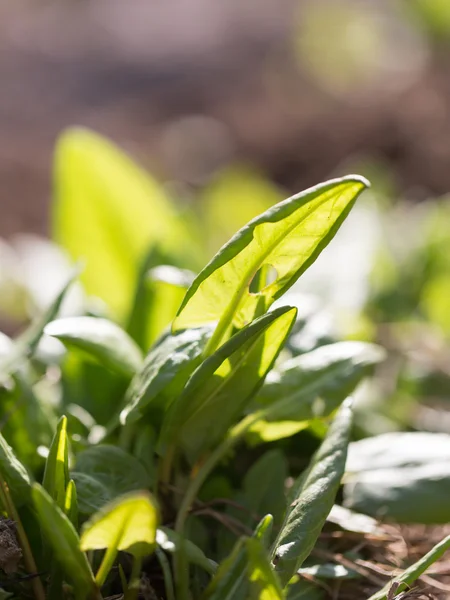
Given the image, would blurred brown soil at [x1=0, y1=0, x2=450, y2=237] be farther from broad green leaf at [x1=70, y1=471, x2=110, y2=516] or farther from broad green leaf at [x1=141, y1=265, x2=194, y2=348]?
broad green leaf at [x1=70, y1=471, x2=110, y2=516]

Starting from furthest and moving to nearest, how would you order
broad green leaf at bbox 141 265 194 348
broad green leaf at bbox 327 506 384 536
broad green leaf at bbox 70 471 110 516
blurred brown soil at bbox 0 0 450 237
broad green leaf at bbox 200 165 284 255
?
blurred brown soil at bbox 0 0 450 237, broad green leaf at bbox 200 165 284 255, broad green leaf at bbox 141 265 194 348, broad green leaf at bbox 327 506 384 536, broad green leaf at bbox 70 471 110 516

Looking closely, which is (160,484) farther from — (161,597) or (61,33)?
(61,33)

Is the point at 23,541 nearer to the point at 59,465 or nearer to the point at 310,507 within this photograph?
the point at 59,465

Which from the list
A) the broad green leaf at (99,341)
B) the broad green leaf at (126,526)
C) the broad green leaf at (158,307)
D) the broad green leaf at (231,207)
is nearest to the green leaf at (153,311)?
the broad green leaf at (158,307)

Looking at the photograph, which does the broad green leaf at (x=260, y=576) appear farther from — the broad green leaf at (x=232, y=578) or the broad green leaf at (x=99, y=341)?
the broad green leaf at (x=99, y=341)

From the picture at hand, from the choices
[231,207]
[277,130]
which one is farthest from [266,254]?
[277,130]

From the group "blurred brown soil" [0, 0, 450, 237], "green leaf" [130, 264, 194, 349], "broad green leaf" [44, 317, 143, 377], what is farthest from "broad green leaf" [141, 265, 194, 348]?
"blurred brown soil" [0, 0, 450, 237]
